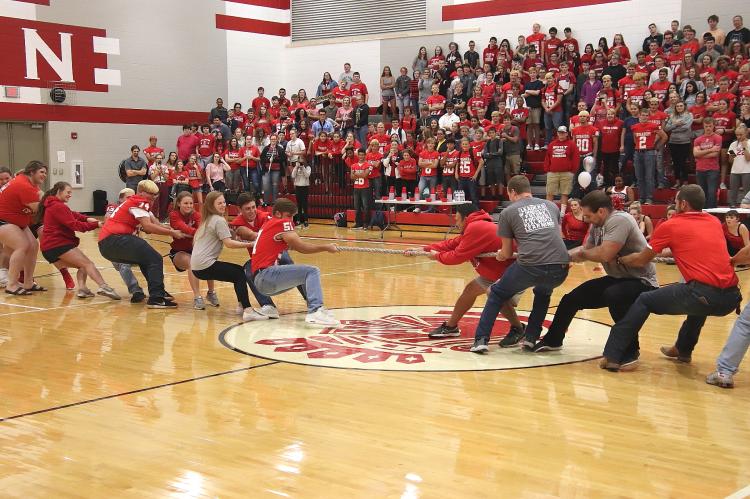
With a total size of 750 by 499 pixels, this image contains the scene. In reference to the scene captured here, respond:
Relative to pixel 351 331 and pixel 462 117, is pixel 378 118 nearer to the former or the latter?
pixel 462 117

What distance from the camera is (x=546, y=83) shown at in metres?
20.7

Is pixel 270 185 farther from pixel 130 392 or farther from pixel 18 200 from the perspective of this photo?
pixel 130 392

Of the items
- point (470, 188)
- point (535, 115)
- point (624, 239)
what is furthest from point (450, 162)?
point (624, 239)

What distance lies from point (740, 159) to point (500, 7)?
1151 centimetres

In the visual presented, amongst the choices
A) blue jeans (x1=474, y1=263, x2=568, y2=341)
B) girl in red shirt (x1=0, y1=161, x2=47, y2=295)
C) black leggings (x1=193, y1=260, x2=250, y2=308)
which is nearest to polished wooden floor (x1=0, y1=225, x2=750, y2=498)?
blue jeans (x1=474, y1=263, x2=568, y2=341)

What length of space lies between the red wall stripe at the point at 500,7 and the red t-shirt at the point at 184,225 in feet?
55.1

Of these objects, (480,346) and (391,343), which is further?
(391,343)

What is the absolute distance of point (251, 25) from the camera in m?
30.7

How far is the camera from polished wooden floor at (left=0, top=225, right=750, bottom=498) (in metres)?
4.43

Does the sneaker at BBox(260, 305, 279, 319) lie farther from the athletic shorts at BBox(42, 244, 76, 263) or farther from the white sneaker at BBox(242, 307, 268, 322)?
the athletic shorts at BBox(42, 244, 76, 263)

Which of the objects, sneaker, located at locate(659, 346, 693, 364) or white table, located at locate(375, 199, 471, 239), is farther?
white table, located at locate(375, 199, 471, 239)

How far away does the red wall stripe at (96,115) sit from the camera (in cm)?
2502

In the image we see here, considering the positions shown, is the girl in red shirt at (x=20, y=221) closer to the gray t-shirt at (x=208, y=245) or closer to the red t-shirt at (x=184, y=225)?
the red t-shirt at (x=184, y=225)

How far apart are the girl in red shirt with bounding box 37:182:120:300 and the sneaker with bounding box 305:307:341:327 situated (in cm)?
329
